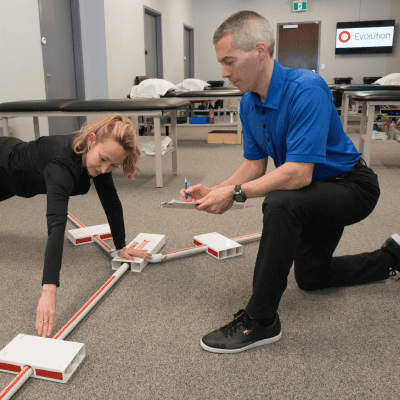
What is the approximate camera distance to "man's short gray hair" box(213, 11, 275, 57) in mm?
1166

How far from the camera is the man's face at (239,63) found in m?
1.18

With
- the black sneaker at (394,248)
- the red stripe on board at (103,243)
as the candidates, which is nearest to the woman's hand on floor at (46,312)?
the red stripe on board at (103,243)

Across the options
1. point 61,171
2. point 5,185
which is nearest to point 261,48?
point 61,171

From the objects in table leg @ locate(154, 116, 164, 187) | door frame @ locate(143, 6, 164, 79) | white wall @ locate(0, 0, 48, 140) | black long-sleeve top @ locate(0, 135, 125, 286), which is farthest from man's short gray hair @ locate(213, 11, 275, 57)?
door frame @ locate(143, 6, 164, 79)

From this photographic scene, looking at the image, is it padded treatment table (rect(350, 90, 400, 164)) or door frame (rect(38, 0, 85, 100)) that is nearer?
padded treatment table (rect(350, 90, 400, 164))

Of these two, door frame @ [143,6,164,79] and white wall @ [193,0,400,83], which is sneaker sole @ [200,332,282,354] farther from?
white wall @ [193,0,400,83]

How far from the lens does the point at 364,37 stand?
342 inches

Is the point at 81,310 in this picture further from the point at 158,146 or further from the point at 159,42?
the point at 159,42

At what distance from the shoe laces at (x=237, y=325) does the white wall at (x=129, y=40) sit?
480cm

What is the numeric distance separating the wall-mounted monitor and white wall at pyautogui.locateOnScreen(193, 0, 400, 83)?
15 centimetres

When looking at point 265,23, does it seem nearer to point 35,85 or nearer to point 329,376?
point 329,376

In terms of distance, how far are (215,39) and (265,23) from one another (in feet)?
0.51

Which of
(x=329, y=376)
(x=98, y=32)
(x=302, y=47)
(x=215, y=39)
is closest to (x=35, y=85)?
(x=98, y=32)

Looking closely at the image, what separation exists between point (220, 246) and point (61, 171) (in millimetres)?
804
